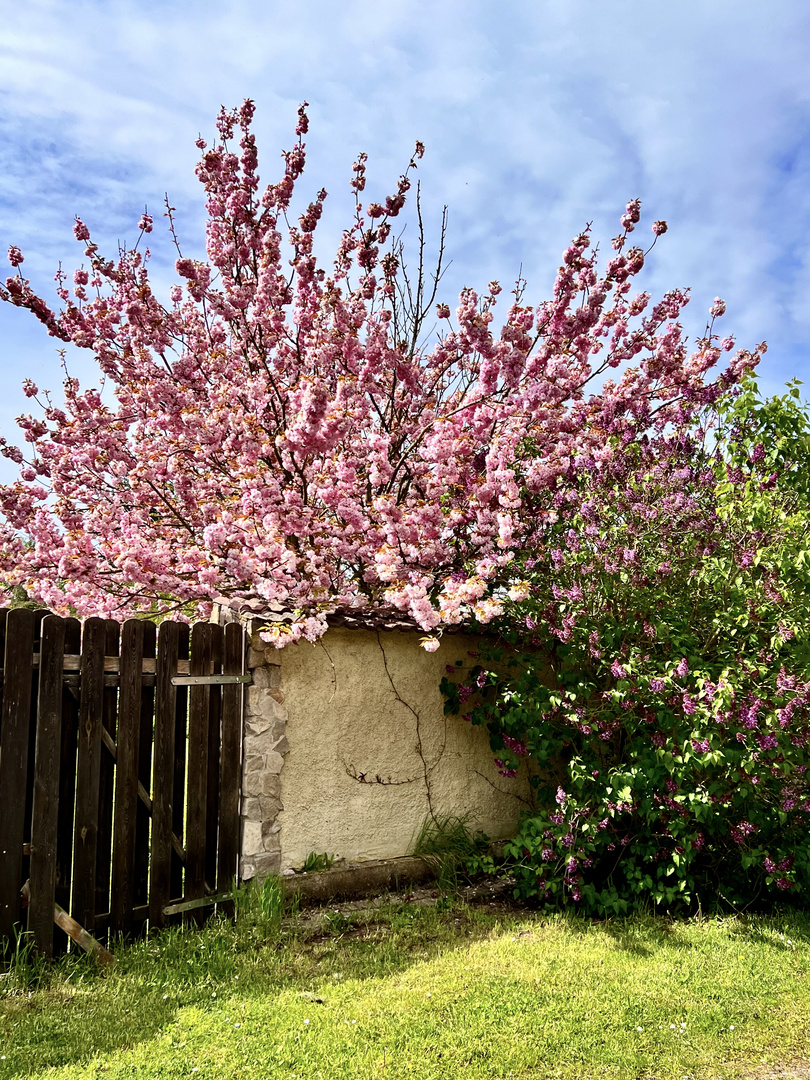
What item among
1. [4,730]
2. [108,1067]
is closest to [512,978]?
[108,1067]

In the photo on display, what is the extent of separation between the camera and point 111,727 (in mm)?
4176

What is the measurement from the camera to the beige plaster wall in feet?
16.6

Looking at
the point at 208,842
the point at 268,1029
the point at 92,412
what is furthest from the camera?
the point at 92,412

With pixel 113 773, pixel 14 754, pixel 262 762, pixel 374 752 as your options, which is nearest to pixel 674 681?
pixel 374 752

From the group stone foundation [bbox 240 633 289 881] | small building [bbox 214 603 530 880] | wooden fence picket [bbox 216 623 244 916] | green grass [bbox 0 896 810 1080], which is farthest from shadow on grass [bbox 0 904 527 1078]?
small building [bbox 214 603 530 880]

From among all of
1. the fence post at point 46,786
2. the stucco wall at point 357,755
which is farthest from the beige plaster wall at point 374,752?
the fence post at point 46,786

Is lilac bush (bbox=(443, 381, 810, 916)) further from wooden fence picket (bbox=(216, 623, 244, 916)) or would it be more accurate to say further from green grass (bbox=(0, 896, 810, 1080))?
wooden fence picket (bbox=(216, 623, 244, 916))

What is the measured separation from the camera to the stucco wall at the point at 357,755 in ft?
16.0

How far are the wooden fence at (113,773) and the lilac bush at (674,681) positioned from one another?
2.04m

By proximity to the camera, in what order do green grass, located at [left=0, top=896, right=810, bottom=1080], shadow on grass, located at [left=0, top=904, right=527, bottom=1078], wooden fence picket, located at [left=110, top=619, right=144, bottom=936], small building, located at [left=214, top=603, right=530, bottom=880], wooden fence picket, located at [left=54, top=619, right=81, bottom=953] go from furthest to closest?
1. small building, located at [left=214, top=603, right=530, bottom=880]
2. wooden fence picket, located at [left=110, top=619, right=144, bottom=936]
3. wooden fence picket, located at [left=54, top=619, right=81, bottom=953]
4. shadow on grass, located at [left=0, top=904, right=527, bottom=1078]
5. green grass, located at [left=0, top=896, right=810, bottom=1080]

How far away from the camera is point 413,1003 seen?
3.47 meters

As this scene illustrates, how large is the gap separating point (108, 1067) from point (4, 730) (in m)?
1.65

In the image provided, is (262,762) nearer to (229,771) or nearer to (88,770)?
(229,771)

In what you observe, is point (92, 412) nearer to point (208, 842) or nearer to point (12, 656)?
point (12, 656)
